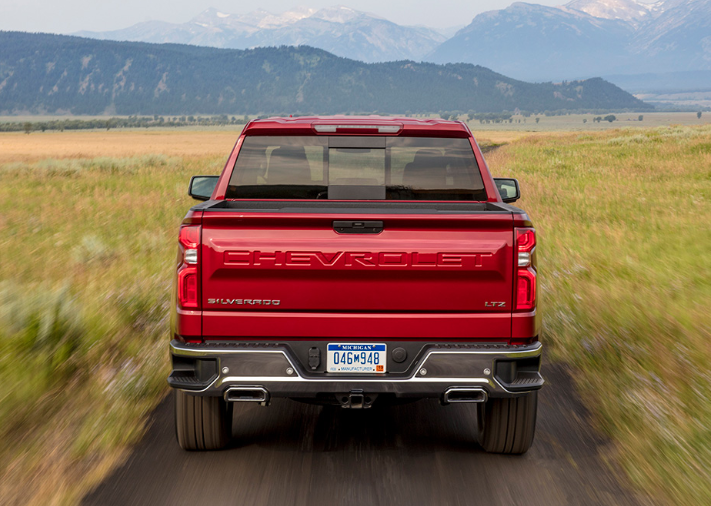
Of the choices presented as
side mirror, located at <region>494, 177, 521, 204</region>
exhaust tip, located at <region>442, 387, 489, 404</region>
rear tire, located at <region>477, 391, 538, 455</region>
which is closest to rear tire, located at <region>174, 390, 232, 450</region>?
exhaust tip, located at <region>442, 387, 489, 404</region>

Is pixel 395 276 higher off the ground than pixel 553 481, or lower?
higher

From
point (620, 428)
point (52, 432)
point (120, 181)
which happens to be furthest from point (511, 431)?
point (120, 181)

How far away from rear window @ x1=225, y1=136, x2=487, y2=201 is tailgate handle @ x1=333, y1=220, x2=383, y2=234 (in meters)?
1.15

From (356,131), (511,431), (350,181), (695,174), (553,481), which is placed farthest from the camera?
(695,174)

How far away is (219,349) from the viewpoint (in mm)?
3520

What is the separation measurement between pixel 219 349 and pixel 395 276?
91 cm

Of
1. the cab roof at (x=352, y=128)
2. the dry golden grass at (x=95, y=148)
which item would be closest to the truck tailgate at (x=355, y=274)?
the cab roof at (x=352, y=128)

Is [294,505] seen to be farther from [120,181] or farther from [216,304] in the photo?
[120,181]

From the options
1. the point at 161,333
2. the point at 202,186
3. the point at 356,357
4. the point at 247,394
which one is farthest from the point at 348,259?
the point at 161,333

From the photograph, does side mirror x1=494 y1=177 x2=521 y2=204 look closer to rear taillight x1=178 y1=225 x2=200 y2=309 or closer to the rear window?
the rear window

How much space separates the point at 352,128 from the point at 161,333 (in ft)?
11.2

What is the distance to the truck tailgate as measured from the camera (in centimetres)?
344

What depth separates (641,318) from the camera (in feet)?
22.2

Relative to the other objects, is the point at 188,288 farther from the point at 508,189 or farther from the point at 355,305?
the point at 508,189
